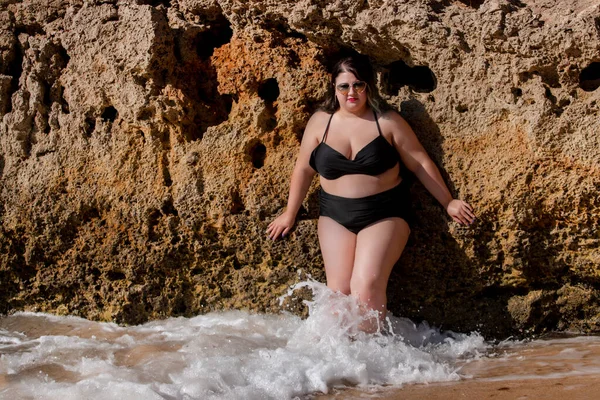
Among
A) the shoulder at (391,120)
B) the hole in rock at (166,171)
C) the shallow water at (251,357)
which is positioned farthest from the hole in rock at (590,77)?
the hole in rock at (166,171)

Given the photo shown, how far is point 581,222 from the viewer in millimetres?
3863

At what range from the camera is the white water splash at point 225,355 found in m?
3.29

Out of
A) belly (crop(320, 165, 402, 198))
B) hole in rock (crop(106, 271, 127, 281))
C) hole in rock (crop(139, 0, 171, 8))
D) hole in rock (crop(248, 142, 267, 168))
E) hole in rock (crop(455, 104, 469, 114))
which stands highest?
hole in rock (crop(139, 0, 171, 8))

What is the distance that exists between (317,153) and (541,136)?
4.07 feet

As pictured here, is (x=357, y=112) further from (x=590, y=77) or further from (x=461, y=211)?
(x=590, y=77)

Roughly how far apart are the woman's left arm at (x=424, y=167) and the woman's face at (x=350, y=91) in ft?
0.61

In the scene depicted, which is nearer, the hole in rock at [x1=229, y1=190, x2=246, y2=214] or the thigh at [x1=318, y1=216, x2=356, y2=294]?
the thigh at [x1=318, y1=216, x2=356, y2=294]

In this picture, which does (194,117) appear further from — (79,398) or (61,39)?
(79,398)

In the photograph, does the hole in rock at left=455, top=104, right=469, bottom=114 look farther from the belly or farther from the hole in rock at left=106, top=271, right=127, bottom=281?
the hole in rock at left=106, top=271, right=127, bottom=281

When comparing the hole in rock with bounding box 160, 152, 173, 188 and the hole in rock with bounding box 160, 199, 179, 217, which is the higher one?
the hole in rock with bounding box 160, 152, 173, 188

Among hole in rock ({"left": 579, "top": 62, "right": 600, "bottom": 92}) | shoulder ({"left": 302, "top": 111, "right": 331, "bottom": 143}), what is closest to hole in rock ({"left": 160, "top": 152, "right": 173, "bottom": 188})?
shoulder ({"left": 302, "top": 111, "right": 331, "bottom": 143})

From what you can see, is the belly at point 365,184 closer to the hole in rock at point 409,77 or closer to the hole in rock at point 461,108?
the hole in rock at point 461,108

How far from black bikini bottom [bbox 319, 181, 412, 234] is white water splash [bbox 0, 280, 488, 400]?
430 mm

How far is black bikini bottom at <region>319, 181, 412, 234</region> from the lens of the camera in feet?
13.1
